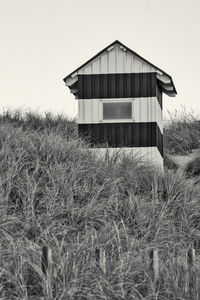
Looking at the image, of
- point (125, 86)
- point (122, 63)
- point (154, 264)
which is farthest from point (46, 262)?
point (122, 63)

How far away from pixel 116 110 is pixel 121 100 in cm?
33

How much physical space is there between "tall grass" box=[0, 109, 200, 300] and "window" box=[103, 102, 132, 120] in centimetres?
291

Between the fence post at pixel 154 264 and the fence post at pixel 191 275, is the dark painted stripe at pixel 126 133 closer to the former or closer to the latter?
the fence post at pixel 191 275

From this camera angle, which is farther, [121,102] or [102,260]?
[121,102]

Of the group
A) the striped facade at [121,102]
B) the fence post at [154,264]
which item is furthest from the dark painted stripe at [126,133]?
the fence post at [154,264]

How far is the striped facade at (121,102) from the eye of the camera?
65.5 ft

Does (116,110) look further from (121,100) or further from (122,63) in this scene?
(122,63)

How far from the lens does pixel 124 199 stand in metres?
13.8

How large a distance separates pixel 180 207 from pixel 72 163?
7.90 feet

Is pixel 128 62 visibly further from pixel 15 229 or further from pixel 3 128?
pixel 15 229

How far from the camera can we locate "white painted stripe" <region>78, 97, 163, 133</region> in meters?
20.0

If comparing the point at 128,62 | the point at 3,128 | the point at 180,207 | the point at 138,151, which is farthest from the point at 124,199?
the point at 128,62

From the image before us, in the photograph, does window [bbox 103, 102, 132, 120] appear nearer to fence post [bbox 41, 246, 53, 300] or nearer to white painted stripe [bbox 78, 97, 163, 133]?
white painted stripe [bbox 78, 97, 163, 133]

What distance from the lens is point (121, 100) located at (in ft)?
65.4
